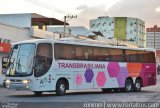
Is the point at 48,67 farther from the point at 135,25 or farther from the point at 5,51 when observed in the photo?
the point at 135,25

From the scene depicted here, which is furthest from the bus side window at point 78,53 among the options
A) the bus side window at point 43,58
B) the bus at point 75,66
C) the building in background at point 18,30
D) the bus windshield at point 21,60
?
the building in background at point 18,30

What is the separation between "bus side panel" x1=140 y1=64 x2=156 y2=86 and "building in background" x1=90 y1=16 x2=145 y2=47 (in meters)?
114

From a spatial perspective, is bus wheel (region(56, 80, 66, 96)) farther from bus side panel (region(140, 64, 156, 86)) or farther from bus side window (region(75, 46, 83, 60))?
bus side panel (region(140, 64, 156, 86))

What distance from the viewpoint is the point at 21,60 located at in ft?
85.2

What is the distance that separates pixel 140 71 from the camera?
110 ft

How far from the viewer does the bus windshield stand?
84.2 feet

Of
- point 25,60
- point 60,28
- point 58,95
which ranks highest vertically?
point 60,28

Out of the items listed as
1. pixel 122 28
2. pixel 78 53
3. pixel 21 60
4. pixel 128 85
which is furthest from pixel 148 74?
pixel 122 28

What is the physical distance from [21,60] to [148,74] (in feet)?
38.8

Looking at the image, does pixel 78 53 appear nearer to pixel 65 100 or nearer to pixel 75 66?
pixel 75 66

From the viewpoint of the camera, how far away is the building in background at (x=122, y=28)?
152m

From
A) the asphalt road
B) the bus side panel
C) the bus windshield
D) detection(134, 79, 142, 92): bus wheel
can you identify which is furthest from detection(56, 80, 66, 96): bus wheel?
the bus side panel

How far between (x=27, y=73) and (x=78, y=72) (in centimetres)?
402

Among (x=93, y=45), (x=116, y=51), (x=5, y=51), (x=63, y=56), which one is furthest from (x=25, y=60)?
(x=5, y=51)
